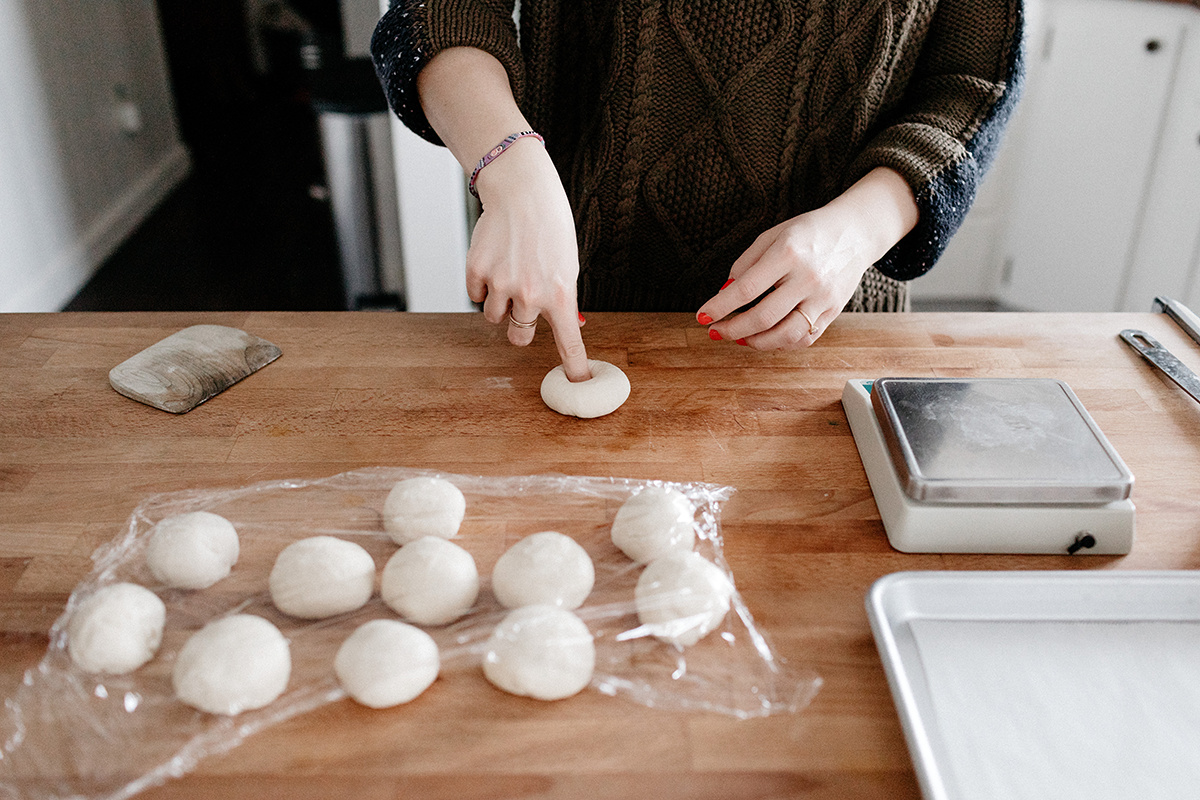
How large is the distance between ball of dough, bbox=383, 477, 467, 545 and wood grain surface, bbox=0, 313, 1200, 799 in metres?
0.08

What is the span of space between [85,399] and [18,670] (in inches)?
13.4

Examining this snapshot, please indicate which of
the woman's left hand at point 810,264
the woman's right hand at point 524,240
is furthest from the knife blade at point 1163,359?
the woman's right hand at point 524,240

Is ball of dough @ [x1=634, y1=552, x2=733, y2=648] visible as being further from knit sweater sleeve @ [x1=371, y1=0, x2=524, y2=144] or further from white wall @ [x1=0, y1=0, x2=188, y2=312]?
white wall @ [x1=0, y1=0, x2=188, y2=312]

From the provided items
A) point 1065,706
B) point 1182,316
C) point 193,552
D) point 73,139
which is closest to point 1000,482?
point 1065,706

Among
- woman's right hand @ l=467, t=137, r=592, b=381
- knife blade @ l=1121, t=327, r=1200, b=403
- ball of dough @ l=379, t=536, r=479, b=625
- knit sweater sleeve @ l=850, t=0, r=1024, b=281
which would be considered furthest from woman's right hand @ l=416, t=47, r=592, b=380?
knife blade @ l=1121, t=327, r=1200, b=403

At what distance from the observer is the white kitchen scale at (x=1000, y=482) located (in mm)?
651

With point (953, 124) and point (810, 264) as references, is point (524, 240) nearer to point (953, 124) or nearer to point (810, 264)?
point (810, 264)

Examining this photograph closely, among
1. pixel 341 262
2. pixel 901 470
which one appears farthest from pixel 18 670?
pixel 341 262

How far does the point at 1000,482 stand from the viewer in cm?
65

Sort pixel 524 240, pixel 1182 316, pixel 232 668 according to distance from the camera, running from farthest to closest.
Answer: pixel 1182 316, pixel 524 240, pixel 232 668

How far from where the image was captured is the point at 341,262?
7.87ft

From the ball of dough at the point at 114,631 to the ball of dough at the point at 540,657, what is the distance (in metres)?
0.23

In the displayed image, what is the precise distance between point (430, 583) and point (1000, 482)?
17.4 inches

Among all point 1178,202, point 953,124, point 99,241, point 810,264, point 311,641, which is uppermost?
point 953,124
